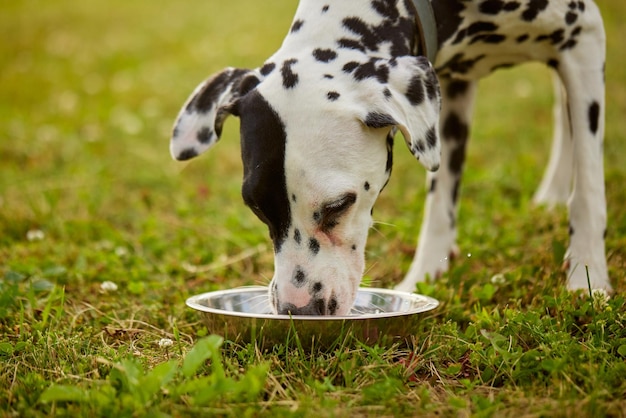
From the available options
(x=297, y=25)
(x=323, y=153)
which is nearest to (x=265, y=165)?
(x=323, y=153)

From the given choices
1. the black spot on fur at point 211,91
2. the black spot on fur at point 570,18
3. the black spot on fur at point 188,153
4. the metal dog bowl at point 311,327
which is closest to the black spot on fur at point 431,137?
the metal dog bowl at point 311,327

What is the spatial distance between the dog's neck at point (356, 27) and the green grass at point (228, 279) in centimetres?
110

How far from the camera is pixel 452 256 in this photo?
14.3 ft

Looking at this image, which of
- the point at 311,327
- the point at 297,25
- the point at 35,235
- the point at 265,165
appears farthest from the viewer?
the point at 35,235

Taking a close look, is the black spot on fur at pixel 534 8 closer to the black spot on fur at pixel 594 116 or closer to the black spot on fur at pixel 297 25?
the black spot on fur at pixel 594 116

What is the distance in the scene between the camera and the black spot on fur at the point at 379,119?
2930 mm

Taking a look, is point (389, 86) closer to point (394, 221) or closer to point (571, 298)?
point (571, 298)

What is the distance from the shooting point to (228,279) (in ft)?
13.7

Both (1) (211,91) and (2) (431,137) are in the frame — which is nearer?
(2) (431,137)

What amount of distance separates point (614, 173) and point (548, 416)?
3362 mm

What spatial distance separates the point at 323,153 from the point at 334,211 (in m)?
0.23

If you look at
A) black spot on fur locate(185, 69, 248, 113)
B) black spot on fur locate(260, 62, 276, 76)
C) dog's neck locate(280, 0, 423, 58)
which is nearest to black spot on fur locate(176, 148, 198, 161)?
black spot on fur locate(185, 69, 248, 113)

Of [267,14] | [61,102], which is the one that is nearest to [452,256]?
[61,102]

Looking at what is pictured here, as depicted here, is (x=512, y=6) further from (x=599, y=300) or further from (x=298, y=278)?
(x=298, y=278)
